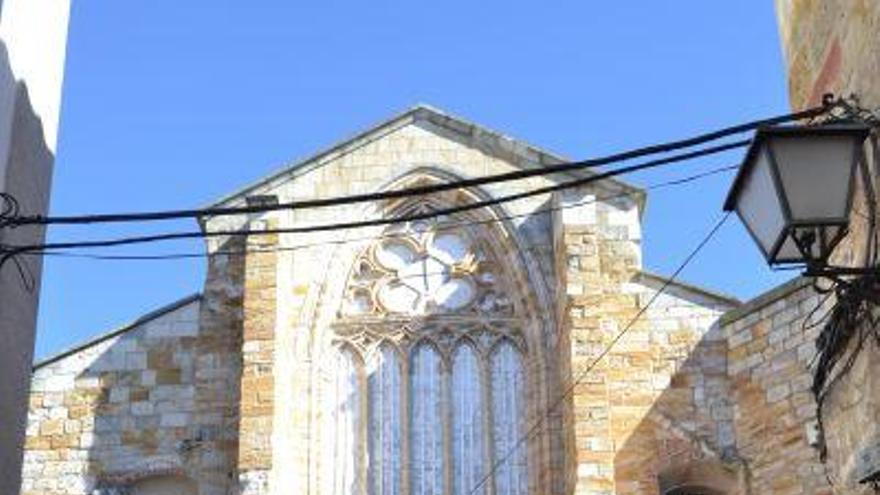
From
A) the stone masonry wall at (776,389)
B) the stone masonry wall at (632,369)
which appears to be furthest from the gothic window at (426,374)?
the stone masonry wall at (776,389)

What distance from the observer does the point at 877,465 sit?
580 centimetres

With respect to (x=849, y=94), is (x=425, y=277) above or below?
above

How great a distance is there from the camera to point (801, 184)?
5.13 meters

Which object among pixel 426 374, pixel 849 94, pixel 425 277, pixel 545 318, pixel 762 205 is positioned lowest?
pixel 762 205

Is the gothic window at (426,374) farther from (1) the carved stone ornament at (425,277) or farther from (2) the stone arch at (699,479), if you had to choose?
(2) the stone arch at (699,479)

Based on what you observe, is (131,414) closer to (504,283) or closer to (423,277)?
(423,277)

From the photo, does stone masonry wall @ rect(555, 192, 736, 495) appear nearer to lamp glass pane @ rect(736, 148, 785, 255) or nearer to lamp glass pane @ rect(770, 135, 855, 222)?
lamp glass pane @ rect(736, 148, 785, 255)

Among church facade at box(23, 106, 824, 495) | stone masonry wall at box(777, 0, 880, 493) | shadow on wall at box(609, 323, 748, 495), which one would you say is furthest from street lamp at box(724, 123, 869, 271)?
shadow on wall at box(609, 323, 748, 495)

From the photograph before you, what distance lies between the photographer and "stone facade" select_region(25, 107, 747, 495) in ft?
49.1

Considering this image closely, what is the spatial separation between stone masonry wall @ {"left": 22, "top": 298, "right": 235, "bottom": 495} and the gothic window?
1.39 meters

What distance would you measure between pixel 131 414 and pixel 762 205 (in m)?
11.8

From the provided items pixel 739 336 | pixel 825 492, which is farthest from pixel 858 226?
pixel 739 336

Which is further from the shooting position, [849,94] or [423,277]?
[423,277]

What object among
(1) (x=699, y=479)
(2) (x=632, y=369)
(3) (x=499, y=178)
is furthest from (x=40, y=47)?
(1) (x=699, y=479)
